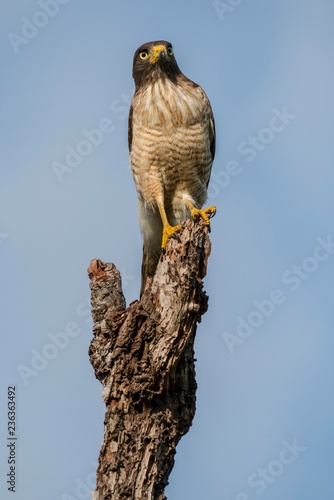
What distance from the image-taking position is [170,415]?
6.88 meters

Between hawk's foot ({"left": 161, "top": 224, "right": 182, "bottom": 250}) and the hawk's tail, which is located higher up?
the hawk's tail

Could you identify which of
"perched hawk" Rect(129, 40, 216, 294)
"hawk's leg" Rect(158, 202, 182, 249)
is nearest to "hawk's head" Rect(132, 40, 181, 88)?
"perched hawk" Rect(129, 40, 216, 294)

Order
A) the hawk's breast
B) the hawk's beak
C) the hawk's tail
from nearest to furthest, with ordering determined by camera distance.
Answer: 1. the hawk's breast
2. the hawk's beak
3. the hawk's tail

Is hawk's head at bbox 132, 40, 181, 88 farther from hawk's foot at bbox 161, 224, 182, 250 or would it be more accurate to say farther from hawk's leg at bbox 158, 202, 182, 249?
hawk's foot at bbox 161, 224, 182, 250

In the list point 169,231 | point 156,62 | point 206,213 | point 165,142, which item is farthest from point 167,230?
point 156,62

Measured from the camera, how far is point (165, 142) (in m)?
9.77

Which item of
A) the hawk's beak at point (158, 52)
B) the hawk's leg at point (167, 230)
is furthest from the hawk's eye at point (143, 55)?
the hawk's leg at point (167, 230)

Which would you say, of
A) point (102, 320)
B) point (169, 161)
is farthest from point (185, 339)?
point (169, 161)

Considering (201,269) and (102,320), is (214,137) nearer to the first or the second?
(201,269)

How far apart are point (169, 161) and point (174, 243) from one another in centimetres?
256

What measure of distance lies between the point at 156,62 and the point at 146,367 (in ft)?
15.8

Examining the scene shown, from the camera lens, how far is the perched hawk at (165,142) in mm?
9781

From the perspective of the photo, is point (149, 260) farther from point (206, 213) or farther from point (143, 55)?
point (143, 55)

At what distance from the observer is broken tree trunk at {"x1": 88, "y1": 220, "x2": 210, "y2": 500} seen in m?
6.59
